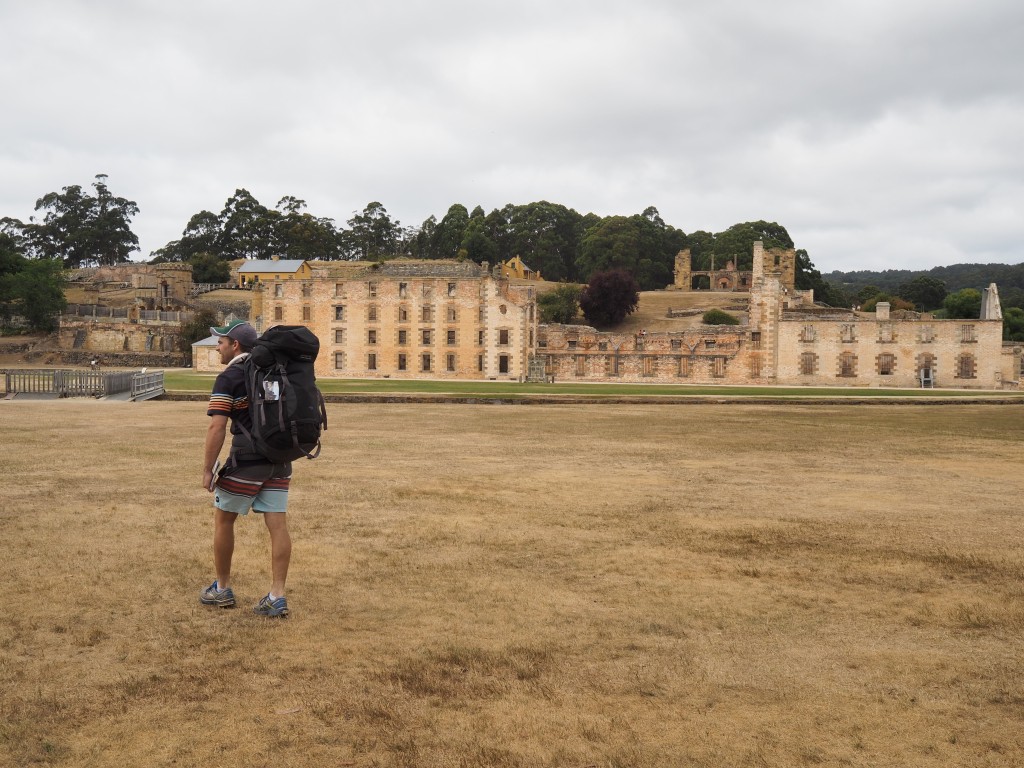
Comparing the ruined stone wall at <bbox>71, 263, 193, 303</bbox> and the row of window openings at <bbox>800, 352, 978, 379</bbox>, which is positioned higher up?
the ruined stone wall at <bbox>71, 263, 193, 303</bbox>

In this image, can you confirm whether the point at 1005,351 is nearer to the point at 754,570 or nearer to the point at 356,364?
the point at 356,364

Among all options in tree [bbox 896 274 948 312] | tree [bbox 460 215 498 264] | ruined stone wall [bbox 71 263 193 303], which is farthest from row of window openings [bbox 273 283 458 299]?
tree [bbox 896 274 948 312]

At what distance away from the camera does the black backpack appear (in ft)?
19.5

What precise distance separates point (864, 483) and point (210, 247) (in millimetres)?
130286

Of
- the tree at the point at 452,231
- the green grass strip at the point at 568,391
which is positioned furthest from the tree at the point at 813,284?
the green grass strip at the point at 568,391

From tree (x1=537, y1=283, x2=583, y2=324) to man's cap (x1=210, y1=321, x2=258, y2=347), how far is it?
78.5 metres

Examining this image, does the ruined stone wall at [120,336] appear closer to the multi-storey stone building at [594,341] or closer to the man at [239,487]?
the multi-storey stone building at [594,341]

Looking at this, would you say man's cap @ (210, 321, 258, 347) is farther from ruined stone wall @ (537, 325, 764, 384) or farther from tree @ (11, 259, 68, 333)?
tree @ (11, 259, 68, 333)

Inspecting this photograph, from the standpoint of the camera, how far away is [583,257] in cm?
10931

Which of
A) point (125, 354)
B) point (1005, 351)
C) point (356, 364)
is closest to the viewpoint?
point (1005, 351)

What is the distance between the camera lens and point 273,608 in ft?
19.7

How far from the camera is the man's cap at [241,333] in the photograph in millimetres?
6359

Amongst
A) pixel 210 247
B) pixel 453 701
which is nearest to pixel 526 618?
pixel 453 701

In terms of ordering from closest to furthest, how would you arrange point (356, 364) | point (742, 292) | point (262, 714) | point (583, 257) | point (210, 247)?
point (262, 714) → point (356, 364) → point (742, 292) → point (583, 257) → point (210, 247)
